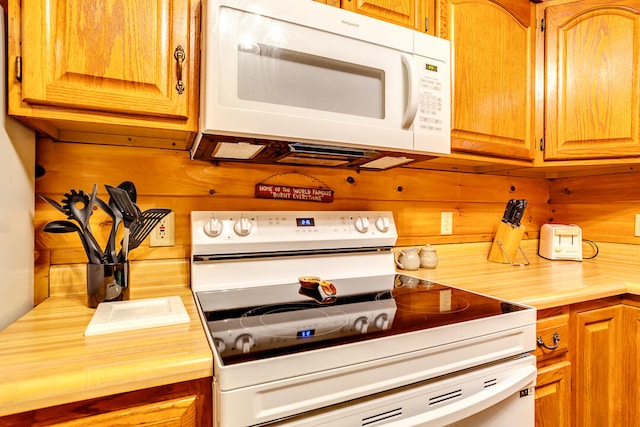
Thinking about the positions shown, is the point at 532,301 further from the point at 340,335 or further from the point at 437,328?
the point at 340,335

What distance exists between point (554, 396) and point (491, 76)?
1139 millimetres

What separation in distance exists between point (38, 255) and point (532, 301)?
1.44 meters

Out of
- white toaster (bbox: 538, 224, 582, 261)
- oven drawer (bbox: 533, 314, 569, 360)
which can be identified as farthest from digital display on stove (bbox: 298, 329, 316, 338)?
white toaster (bbox: 538, 224, 582, 261)

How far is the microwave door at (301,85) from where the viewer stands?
88cm

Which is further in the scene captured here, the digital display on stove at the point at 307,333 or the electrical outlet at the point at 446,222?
the electrical outlet at the point at 446,222

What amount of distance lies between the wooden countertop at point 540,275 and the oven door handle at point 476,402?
0.21m

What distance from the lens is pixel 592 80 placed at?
1.50m

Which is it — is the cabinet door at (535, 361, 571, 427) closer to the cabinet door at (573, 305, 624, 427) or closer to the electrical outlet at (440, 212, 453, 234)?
the cabinet door at (573, 305, 624, 427)

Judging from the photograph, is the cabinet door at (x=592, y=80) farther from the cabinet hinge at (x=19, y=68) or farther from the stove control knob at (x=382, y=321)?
the cabinet hinge at (x=19, y=68)

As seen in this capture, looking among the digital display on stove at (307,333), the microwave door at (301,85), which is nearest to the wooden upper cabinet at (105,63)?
the microwave door at (301,85)

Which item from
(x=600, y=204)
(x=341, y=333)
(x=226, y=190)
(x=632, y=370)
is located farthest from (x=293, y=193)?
(x=600, y=204)

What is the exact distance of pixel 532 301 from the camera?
1037 mm

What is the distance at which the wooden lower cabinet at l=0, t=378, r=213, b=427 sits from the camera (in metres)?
0.57

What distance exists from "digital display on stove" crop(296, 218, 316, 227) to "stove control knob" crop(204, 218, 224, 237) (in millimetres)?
271
